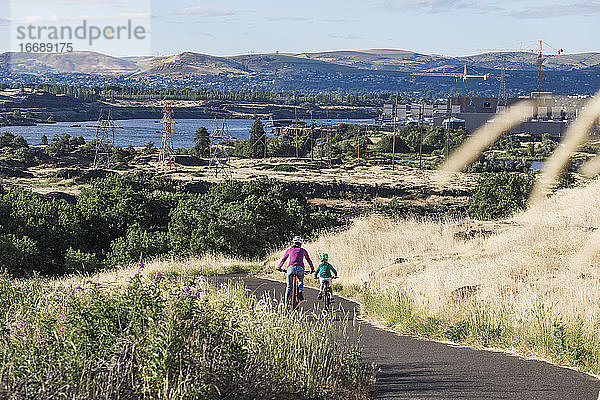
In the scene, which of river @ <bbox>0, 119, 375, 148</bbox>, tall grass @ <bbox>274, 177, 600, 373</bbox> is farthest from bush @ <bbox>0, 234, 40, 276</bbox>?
river @ <bbox>0, 119, 375, 148</bbox>

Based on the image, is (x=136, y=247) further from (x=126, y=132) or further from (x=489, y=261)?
(x=126, y=132)

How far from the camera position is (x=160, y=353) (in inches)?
221

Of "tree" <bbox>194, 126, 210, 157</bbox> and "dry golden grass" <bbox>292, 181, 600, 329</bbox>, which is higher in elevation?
"dry golden grass" <bbox>292, 181, 600, 329</bbox>

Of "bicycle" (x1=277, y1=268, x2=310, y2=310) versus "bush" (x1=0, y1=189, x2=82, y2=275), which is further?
"bush" (x1=0, y1=189, x2=82, y2=275)

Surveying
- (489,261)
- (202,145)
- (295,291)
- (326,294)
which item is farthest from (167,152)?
(295,291)

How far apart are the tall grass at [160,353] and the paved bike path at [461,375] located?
547 mm

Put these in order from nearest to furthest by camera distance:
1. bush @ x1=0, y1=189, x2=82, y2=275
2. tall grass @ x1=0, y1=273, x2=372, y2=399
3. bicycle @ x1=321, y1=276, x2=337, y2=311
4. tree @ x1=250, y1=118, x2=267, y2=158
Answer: tall grass @ x1=0, y1=273, x2=372, y2=399, bicycle @ x1=321, y1=276, x2=337, y2=311, bush @ x1=0, y1=189, x2=82, y2=275, tree @ x1=250, y1=118, x2=267, y2=158

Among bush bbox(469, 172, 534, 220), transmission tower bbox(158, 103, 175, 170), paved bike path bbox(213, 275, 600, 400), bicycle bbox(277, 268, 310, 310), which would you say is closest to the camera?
paved bike path bbox(213, 275, 600, 400)

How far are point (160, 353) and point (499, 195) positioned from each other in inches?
1157

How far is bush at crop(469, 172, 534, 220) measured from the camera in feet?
105

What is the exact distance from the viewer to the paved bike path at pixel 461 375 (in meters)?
6.86

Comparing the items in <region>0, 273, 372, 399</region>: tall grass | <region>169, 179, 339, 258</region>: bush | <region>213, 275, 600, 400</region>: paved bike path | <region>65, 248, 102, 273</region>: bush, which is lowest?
<region>65, 248, 102, 273</region>: bush

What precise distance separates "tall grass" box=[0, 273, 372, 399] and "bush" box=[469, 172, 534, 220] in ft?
83.1

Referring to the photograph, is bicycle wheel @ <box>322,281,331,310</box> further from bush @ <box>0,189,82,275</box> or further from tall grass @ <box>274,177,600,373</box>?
bush @ <box>0,189,82,275</box>
